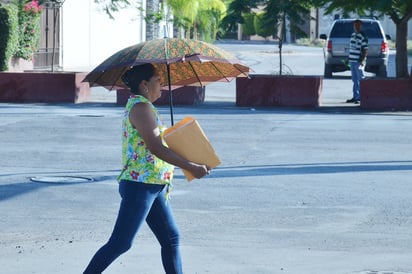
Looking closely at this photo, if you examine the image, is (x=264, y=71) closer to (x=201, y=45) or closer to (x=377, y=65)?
(x=377, y=65)

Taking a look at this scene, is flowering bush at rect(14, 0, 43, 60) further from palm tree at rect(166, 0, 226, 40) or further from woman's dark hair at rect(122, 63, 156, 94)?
woman's dark hair at rect(122, 63, 156, 94)

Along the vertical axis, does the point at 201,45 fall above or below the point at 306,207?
above

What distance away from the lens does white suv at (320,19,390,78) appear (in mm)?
31922

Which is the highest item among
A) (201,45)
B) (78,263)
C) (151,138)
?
(201,45)

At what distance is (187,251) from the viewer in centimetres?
825

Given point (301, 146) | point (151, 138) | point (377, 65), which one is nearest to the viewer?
point (151, 138)

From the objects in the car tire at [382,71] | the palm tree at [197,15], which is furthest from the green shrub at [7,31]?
the car tire at [382,71]

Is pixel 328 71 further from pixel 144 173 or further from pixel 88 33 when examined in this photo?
pixel 144 173

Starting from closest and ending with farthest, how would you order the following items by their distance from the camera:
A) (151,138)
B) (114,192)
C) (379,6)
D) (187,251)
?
1. (151,138)
2. (187,251)
3. (114,192)
4. (379,6)

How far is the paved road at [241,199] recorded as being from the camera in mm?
7996

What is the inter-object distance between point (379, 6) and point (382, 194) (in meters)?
10.7

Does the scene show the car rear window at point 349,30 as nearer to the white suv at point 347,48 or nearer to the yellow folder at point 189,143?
the white suv at point 347,48

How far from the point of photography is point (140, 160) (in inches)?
241

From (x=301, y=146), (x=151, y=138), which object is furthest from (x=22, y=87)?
(x=151, y=138)
